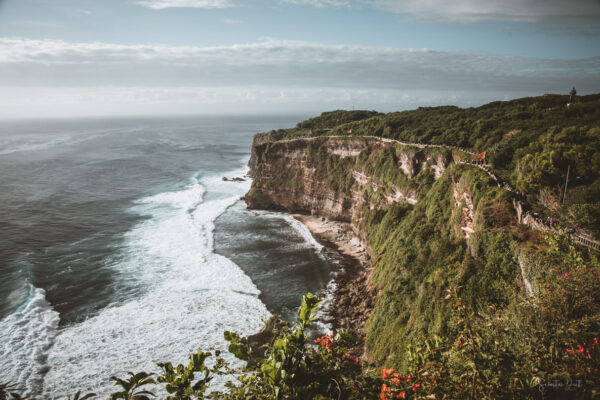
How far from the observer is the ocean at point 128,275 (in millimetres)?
24781

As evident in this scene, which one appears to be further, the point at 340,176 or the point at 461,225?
the point at 340,176

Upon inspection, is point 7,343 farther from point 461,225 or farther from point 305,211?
point 305,211

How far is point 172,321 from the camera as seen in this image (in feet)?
94.4

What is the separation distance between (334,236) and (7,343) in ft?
119

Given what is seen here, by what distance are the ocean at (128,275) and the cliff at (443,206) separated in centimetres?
834

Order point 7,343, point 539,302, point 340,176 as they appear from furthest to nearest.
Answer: point 340,176 < point 7,343 < point 539,302

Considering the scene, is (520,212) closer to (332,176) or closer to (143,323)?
(143,323)

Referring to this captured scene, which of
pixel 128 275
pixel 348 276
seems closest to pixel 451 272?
pixel 348 276

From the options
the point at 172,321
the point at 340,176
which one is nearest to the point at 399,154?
the point at 340,176

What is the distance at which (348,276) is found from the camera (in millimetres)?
36375

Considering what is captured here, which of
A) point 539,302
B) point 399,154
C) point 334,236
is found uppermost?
point 399,154

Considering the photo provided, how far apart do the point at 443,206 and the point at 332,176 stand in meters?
25.9

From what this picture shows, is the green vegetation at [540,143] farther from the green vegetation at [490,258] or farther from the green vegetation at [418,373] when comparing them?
the green vegetation at [418,373]

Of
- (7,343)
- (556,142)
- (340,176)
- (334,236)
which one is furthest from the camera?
(340,176)
